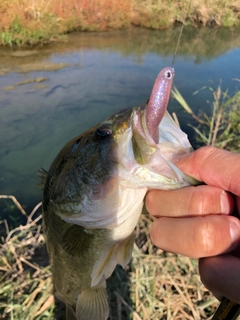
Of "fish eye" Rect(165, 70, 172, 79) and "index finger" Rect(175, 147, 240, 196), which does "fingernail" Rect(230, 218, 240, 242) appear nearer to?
"index finger" Rect(175, 147, 240, 196)

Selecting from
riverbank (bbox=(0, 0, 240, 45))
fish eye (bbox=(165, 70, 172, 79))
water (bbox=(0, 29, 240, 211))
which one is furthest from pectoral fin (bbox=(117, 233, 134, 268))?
riverbank (bbox=(0, 0, 240, 45))

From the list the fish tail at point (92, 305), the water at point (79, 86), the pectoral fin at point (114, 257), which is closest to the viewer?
the pectoral fin at point (114, 257)

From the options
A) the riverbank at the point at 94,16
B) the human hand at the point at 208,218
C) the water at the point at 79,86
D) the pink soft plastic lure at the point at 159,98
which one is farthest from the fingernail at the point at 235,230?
the riverbank at the point at 94,16

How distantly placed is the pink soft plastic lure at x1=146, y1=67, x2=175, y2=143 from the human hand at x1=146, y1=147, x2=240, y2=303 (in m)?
0.22

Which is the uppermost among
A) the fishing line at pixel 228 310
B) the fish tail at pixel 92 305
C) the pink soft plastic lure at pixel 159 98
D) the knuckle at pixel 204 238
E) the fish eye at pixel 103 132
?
the pink soft plastic lure at pixel 159 98

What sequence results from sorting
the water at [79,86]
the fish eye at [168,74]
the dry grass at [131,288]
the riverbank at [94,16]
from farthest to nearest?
the riverbank at [94,16]
the water at [79,86]
the dry grass at [131,288]
the fish eye at [168,74]

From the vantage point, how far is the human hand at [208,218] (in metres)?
1.09

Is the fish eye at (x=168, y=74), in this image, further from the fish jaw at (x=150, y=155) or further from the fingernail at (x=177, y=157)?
the fingernail at (x=177, y=157)

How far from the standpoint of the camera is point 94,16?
13.9 metres

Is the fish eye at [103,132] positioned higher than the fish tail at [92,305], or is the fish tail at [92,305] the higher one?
the fish eye at [103,132]

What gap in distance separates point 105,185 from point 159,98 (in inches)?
16.0

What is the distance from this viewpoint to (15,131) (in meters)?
6.34

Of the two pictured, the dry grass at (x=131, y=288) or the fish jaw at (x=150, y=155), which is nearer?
the fish jaw at (x=150, y=155)

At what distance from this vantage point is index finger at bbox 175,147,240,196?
1135 millimetres
